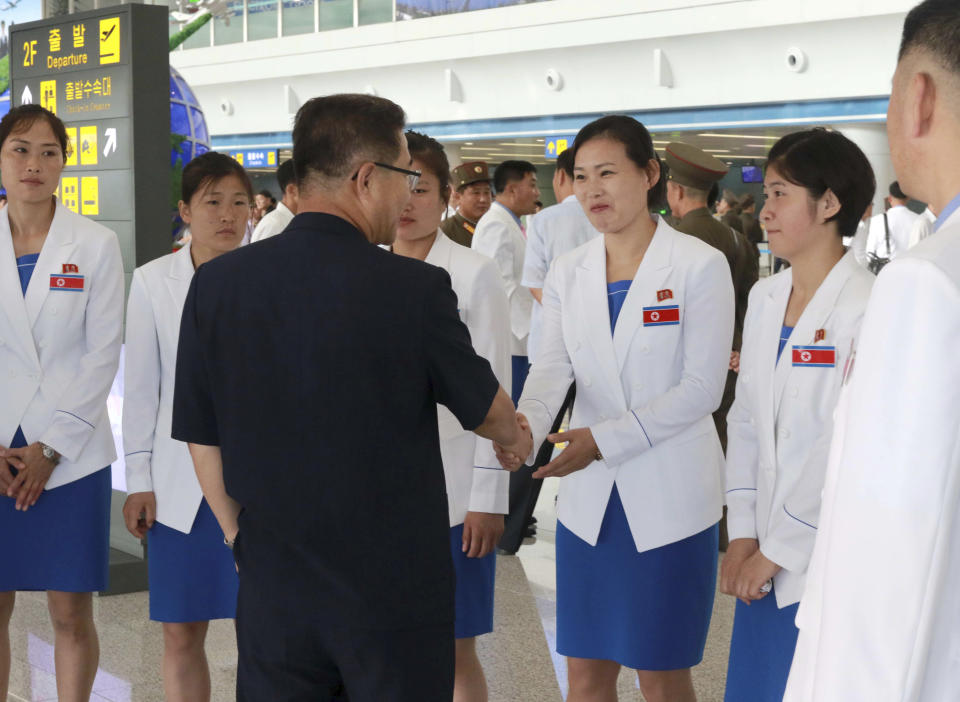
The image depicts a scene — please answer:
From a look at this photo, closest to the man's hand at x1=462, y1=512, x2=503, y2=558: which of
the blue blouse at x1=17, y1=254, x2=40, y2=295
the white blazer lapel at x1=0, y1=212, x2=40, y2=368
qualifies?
the white blazer lapel at x1=0, y1=212, x2=40, y2=368

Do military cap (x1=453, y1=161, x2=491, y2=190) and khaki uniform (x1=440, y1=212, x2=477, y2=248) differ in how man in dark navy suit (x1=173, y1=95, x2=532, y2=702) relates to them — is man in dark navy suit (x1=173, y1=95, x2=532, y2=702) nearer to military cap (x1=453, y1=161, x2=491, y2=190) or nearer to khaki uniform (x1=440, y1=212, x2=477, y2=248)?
khaki uniform (x1=440, y1=212, x2=477, y2=248)

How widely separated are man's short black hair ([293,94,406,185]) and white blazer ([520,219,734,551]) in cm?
97

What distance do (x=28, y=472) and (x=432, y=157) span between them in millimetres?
1512

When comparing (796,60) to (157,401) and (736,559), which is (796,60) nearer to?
(157,401)

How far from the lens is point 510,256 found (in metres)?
6.98

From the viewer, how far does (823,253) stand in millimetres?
2346

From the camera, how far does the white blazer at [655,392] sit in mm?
2594

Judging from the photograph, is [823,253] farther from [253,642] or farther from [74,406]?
[74,406]

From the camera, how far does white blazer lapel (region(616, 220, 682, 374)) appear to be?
2643mm

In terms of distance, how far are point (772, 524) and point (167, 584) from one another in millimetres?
1684

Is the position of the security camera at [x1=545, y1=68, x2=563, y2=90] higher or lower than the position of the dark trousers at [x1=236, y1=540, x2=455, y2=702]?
higher

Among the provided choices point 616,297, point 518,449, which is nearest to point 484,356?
point 616,297

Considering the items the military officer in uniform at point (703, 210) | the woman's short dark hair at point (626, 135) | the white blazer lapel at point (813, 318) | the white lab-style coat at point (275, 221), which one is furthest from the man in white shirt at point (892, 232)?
the white blazer lapel at point (813, 318)

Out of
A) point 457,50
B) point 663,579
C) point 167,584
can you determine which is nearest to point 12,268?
point 167,584
